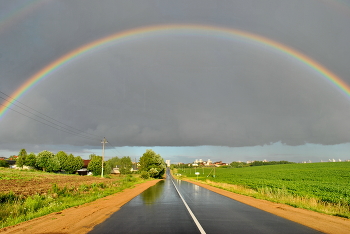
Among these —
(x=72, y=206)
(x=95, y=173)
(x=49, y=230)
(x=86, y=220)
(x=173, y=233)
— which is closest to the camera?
(x=173, y=233)

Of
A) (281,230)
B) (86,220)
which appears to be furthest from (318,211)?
(86,220)

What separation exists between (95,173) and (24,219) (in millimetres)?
90941

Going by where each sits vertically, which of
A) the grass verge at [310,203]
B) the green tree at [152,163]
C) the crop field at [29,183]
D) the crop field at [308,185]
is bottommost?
the crop field at [308,185]

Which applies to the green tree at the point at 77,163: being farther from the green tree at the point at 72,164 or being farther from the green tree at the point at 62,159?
the green tree at the point at 62,159

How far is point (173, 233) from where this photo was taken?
743 centimetres

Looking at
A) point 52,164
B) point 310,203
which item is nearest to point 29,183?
point 310,203

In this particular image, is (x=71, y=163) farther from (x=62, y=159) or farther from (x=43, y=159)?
(x=43, y=159)

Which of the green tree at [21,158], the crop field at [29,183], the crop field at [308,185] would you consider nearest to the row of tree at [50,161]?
the green tree at [21,158]

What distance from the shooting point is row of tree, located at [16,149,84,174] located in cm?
9650

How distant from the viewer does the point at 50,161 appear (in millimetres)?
96375

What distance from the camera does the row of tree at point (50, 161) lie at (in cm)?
9650

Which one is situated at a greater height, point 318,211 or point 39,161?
point 39,161

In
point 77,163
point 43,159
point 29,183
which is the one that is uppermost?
point 43,159

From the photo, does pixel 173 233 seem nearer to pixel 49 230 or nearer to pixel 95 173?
pixel 49 230
